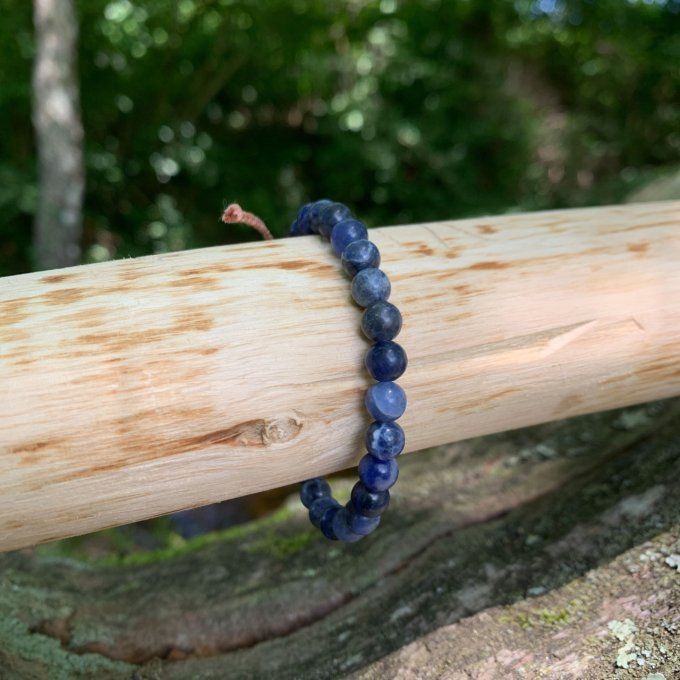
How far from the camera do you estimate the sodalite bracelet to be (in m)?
1.01

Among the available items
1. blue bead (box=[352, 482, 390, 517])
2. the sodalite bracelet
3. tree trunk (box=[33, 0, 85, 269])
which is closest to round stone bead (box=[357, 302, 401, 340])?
the sodalite bracelet

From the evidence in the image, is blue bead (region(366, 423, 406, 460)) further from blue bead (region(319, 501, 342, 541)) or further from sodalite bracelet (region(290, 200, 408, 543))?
blue bead (region(319, 501, 342, 541))

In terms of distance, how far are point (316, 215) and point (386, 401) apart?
0.39 m

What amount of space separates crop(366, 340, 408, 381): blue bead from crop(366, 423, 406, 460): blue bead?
79mm

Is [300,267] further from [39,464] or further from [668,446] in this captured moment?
[668,446]

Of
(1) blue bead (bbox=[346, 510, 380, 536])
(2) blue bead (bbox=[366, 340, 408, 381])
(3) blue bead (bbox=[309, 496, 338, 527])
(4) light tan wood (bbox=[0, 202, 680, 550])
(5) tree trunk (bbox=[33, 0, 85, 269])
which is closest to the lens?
(4) light tan wood (bbox=[0, 202, 680, 550])

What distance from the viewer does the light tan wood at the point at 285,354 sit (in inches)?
35.2

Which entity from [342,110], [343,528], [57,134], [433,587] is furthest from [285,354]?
[342,110]

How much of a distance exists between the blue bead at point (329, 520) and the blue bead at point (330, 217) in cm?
48

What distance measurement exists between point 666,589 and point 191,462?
832mm

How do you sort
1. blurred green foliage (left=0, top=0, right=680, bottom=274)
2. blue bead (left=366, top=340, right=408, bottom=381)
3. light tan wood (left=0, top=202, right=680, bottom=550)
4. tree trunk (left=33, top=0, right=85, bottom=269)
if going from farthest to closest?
blurred green foliage (left=0, top=0, right=680, bottom=274), tree trunk (left=33, top=0, right=85, bottom=269), blue bead (left=366, top=340, right=408, bottom=381), light tan wood (left=0, top=202, right=680, bottom=550)

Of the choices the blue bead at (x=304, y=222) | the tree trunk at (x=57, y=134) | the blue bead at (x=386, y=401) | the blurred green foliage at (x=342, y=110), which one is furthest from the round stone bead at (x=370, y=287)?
the blurred green foliage at (x=342, y=110)

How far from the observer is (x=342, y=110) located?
12.8ft

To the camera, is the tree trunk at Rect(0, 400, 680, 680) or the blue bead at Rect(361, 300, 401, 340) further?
the tree trunk at Rect(0, 400, 680, 680)
